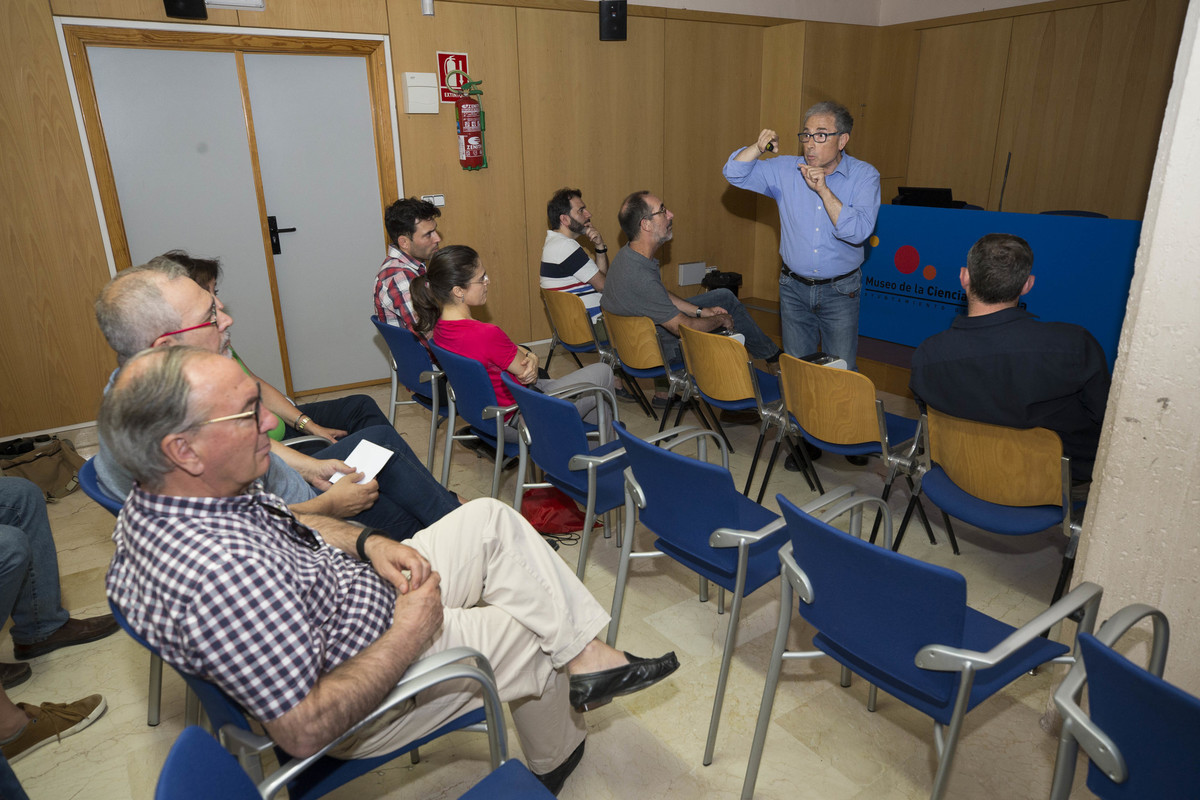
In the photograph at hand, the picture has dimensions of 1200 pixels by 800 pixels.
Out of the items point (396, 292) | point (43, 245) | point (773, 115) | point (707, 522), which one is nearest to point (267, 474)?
point (707, 522)

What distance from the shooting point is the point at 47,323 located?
429 centimetres

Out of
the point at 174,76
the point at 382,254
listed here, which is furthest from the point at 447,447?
the point at 174,76

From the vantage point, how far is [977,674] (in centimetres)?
157

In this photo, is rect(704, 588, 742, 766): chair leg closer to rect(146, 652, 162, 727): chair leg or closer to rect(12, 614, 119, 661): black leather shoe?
rect(146, 652, 162, 727): chair leg

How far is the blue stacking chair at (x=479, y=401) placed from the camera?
2855 mm

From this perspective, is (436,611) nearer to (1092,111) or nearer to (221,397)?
(221,397)

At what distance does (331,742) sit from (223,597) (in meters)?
0.31

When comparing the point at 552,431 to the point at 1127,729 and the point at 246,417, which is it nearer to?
the point at 246,417

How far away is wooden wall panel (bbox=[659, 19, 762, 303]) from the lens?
611 centimetres

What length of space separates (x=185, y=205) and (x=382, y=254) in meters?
1.23

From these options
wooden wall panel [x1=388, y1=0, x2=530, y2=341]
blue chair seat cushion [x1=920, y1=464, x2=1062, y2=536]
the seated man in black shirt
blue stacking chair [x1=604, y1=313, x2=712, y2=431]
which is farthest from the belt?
wooden wall panel [x1=388, y1=0, x2=530, y2=341]

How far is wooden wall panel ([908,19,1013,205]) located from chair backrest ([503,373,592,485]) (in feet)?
18.0

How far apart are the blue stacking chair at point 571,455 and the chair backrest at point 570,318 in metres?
1.66

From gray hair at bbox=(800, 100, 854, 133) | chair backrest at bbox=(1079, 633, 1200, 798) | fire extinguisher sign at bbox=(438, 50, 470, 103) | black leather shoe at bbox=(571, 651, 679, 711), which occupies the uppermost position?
fire extinguisher sign at bbox=(438, 50, 470, 103)
